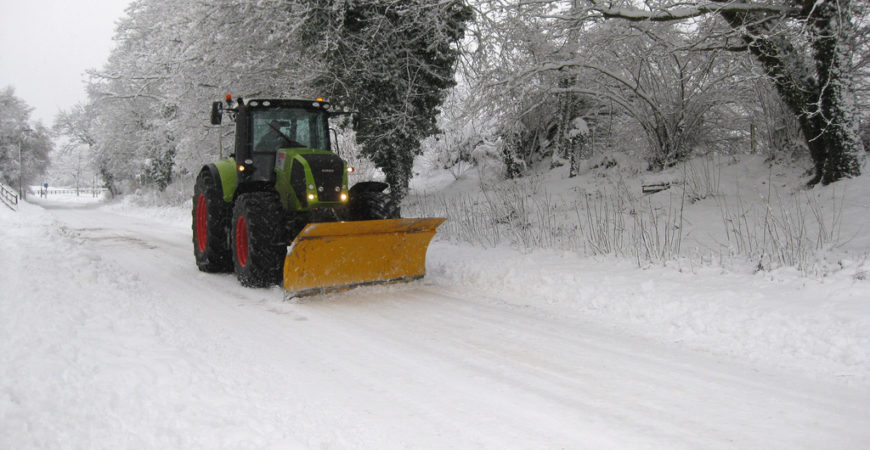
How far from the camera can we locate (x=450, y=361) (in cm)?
361

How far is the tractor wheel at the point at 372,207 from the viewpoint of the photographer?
6.33 metres

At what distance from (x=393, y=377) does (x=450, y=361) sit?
18.8 inches

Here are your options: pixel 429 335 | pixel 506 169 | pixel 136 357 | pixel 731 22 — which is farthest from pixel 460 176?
pixel 136 357

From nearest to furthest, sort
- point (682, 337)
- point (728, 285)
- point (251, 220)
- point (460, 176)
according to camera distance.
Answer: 1. point (682, 337)
2. point (728, 285)
3. point (251, 220)
4. point (460, 176)

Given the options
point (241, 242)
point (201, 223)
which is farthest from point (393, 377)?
point (201, 223)

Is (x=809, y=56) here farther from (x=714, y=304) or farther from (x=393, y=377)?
(x=393, y=377)

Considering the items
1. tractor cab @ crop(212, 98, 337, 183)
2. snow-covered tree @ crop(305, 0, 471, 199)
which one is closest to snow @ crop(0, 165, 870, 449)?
tractor cab @ crop(212, 98, 337, 183)

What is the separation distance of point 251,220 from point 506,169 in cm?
1007

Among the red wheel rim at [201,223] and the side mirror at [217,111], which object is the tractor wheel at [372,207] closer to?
the side mirror at [217,111]

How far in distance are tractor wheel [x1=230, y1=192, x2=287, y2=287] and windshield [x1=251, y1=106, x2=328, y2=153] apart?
3.22 ft

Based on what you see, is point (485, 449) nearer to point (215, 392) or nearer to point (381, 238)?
point (215, 392)

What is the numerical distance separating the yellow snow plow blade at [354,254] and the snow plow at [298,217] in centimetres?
1

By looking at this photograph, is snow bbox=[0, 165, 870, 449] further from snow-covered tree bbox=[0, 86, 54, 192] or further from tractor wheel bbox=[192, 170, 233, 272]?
snow-covered tree bbox=[0, 86, 54, 192]

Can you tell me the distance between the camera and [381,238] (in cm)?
584
